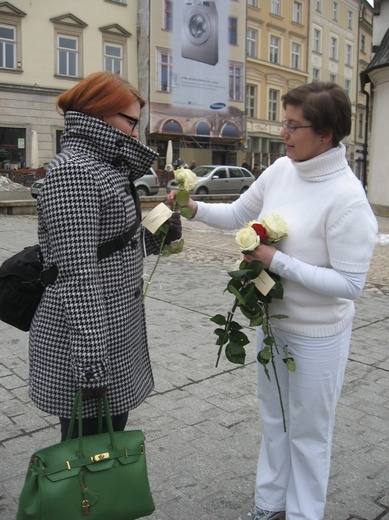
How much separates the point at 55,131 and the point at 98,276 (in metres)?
29.8

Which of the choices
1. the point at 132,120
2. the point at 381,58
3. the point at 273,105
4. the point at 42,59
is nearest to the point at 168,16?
the point at 42,59

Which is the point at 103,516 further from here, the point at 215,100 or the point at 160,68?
the point at 215,100

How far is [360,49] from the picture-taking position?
174 feet

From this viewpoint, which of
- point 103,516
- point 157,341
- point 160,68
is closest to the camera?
point 103,516

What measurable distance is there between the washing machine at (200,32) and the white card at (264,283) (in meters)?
35.4

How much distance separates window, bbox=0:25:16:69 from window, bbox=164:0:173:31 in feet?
30.4

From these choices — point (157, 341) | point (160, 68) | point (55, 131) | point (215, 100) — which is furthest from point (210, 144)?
point (157, 341)

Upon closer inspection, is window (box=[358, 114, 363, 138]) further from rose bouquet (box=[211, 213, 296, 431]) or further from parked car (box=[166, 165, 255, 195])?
rose bouquet (box=[211, 213, 296, 431])

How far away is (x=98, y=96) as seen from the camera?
2.06 meters

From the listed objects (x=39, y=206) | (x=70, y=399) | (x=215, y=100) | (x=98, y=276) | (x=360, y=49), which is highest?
(x=360, y=49)

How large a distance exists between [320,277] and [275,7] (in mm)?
44365

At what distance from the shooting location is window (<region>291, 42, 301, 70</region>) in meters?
44.5

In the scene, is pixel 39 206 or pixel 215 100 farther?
pixel 215 100

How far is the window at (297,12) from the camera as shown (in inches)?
1729
